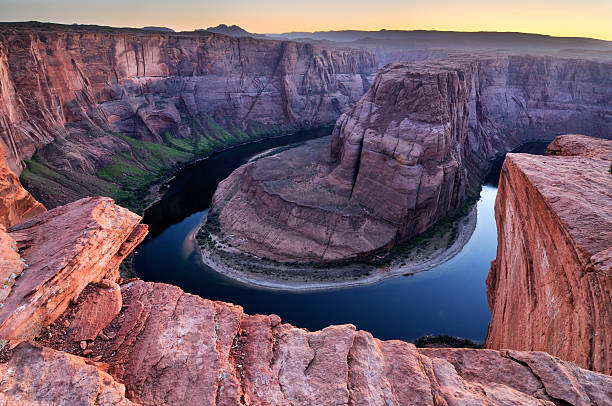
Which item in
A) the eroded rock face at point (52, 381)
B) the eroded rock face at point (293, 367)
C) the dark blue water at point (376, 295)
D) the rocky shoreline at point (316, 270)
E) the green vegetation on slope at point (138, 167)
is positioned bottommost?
the dark blue water at point (376, 295)

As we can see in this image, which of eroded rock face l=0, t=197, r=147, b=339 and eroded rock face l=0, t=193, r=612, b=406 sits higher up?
eroded rock face l=0, t=197, r=147, b=339

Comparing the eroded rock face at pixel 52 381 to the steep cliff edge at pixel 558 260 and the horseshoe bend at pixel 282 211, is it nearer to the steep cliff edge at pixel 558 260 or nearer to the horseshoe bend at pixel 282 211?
the horseshoe bend at pixel 282 211

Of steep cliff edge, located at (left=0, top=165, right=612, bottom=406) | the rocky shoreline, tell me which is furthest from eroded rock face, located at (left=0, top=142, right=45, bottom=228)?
the rocky shoreline

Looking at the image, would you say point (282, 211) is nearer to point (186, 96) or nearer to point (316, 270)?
point (316, 270)

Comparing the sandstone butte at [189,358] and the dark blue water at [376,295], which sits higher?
the sandstone butte at [189,358]

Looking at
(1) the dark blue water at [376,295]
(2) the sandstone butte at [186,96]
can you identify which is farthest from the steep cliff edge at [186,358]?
(2) the sandstone butte at [186,96]

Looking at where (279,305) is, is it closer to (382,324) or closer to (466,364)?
(382,324)

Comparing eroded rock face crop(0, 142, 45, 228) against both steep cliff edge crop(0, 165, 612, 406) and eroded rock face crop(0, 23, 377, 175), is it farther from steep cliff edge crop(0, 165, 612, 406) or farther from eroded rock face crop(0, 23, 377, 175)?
eroded rock face crop(0, 23, 377, 175)
